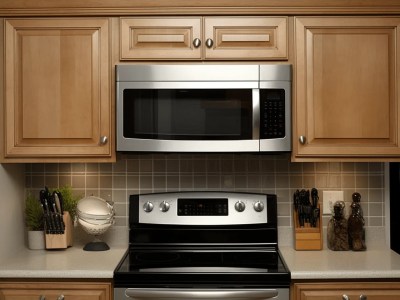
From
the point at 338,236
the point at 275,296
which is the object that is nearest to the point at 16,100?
the point at 275,296

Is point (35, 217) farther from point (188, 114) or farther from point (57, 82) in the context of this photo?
point (188, 114)

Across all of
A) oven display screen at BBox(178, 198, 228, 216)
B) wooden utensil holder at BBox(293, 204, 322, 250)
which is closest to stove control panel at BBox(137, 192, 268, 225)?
oven display screen at BBox(178, 198, 228, 216)

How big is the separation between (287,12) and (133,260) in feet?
4.36

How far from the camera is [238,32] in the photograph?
2.50m

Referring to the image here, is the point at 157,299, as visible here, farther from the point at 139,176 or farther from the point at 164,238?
the point at 139,176

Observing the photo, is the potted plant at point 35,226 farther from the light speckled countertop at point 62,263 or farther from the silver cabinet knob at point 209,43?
the silver cabinet knob at point 209,43

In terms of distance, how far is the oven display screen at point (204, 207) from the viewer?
9.12 ft

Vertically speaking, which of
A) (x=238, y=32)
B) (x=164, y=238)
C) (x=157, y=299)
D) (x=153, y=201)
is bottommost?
(x=157, y=299)

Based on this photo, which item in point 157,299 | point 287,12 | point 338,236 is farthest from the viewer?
point 338,236

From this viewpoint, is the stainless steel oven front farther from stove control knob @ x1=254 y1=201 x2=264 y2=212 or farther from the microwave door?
the microwave door

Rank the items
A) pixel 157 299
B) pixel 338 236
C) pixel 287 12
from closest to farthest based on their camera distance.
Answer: pixel 157 299 → pixel 287 12 → pixel 338 236

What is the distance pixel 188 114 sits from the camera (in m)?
2.50

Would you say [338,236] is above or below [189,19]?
below

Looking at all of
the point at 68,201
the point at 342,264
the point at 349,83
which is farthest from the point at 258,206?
the point at 68,201
